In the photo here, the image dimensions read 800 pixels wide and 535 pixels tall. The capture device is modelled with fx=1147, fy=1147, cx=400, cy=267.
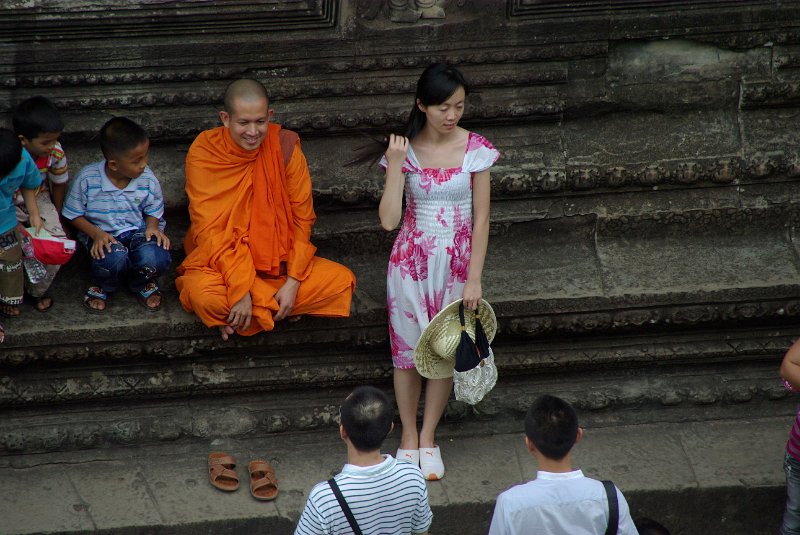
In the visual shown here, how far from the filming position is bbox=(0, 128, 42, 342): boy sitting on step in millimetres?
4387

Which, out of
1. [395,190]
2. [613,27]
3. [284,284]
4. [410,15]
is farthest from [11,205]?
[613,27]

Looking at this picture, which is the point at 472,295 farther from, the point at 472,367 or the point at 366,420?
the point at 366,420

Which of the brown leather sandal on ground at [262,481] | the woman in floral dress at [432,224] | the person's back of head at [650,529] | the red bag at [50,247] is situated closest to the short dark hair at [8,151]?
the red bag at [50,247]

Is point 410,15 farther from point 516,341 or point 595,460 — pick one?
point 595,460

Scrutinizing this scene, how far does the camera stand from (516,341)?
16.9 ft

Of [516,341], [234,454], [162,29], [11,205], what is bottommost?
[234,454]

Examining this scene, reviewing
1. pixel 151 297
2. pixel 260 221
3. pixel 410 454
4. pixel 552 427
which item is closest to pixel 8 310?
pixel 151 297

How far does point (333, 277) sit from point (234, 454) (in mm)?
874

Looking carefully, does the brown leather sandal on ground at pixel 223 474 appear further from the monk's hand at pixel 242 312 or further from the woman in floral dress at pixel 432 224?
the woman in floral dress at pixel 432 224

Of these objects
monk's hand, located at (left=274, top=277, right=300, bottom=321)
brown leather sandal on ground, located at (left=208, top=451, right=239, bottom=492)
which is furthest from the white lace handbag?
brown leather sandal on ground, located at (left=208, top=451, right=239, bottom=492)

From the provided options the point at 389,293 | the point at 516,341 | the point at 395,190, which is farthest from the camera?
the point at 516,341

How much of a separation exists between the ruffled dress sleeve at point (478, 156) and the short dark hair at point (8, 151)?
1.74 m

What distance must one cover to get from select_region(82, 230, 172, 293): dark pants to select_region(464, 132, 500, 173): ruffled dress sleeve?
1357 mm

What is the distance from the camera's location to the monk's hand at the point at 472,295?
4.52 meters
